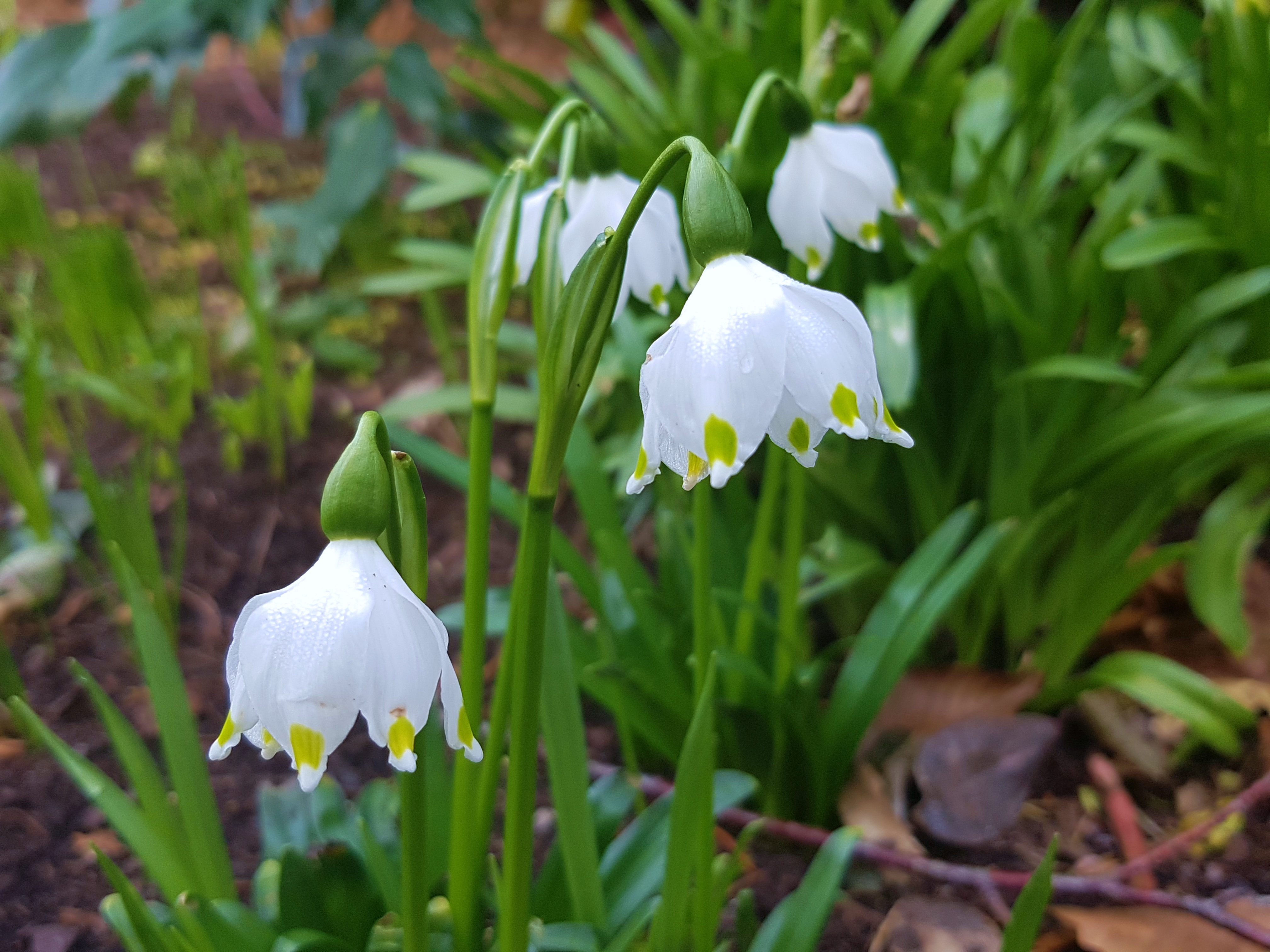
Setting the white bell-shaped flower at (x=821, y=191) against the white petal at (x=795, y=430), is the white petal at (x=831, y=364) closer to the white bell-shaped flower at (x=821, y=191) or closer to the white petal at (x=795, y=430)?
the white petal at (x=795, y=430)

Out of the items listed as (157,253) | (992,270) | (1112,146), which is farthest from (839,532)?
(157,253)

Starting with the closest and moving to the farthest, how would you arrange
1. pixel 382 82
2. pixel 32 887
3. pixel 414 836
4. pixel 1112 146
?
pixel 414 836
pixel 32 887
pixel 1112 146
pixel 382 82

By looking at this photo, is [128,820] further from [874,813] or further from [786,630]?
[874,813]

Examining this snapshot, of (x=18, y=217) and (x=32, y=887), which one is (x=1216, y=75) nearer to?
(x=32, y=887)

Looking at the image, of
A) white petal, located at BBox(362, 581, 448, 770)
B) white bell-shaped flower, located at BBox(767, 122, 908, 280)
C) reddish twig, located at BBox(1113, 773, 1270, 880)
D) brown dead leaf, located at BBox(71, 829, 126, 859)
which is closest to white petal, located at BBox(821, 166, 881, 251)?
white bell-shaped flower, located at BBox(767, 122, 908, 280)

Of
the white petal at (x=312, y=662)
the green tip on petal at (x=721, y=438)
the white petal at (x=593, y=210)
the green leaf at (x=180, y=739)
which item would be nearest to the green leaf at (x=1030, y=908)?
the green tip on petal at (x=721, y=438)

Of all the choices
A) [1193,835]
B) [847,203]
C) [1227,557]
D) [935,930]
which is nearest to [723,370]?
[847,203]
